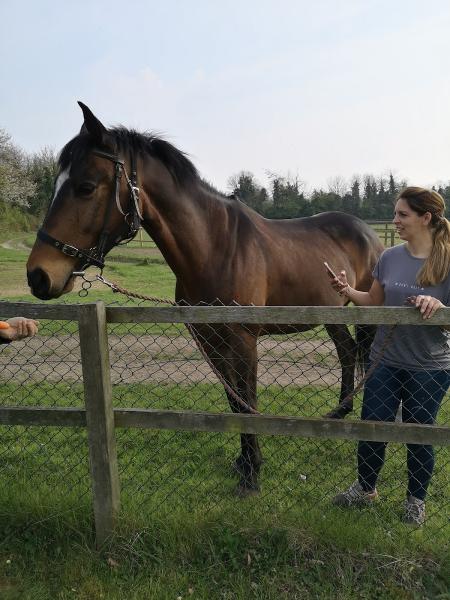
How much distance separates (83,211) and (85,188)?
0.46 ft

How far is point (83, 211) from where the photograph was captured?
2.84 metres

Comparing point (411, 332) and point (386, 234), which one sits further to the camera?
point (386, 234)

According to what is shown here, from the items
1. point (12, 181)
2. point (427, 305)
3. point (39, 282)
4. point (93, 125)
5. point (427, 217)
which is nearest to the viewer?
point (427, 305)

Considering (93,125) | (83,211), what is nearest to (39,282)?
(83,211)

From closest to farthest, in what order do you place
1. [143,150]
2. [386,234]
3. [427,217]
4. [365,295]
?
[427,217] < [365,295] < [143,150] < [386,234]

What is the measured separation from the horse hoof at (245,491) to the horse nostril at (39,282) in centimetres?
186

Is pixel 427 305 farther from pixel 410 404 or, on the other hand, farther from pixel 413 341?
pixel 410 404

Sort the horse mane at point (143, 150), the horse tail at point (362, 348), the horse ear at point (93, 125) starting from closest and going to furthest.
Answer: the horse ear at point (93, 125), the horse mane at point (143, 150), the horse tail at point (362, 348)

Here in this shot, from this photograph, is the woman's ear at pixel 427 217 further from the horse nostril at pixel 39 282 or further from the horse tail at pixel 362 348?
the horse tail at pixel 362 348

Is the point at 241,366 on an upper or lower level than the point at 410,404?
upper

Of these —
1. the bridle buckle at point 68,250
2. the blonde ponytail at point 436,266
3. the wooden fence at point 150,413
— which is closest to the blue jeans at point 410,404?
the wooden fence at point 150,413

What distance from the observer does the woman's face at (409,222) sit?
103 inches

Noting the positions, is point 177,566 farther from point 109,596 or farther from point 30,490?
point 30,490

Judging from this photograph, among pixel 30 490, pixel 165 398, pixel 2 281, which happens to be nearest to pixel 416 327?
pixel 30 490
